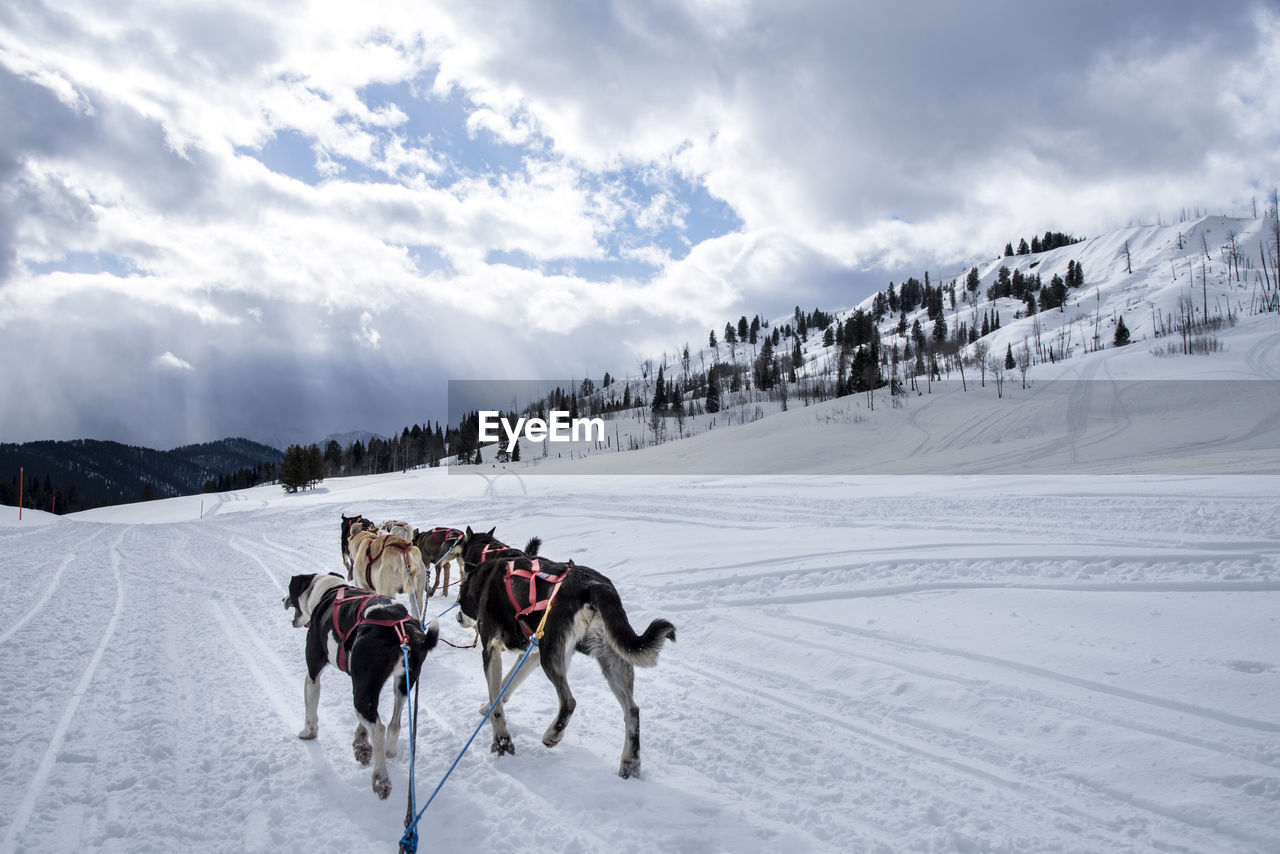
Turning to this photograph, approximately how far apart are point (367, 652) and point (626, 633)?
181 cm

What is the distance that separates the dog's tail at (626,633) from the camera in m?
3.84

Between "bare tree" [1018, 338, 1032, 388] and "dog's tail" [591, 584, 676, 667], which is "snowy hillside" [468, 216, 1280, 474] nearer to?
"bare tree" [1018, 338, 1032, 388]

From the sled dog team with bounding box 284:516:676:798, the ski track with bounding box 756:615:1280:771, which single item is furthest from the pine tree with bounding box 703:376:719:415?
the sled dog team with bounding box 284:516:676:798

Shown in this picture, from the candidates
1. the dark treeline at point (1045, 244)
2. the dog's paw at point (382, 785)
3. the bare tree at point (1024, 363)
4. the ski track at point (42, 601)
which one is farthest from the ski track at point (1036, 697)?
the dark treeline at point (1045, 244)

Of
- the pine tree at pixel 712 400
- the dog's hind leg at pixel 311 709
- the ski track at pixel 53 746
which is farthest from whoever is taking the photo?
the pine tree at pixel 712 400

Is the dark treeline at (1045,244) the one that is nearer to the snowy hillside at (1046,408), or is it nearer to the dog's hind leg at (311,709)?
the snowy hillside at (1046,408)

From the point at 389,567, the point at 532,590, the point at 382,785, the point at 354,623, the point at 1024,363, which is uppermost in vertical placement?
the point at 1024,363

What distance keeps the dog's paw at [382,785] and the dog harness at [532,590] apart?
134 centimetres

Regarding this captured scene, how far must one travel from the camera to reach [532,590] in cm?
461

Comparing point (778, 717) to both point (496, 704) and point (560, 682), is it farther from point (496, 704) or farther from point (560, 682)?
point (496, 704)

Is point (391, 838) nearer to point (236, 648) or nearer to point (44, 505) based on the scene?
point (236, 648)

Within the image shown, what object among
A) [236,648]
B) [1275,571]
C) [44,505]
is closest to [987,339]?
[1275,571]

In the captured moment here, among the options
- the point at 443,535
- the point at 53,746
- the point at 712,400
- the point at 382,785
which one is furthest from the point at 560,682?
the point at 712,400

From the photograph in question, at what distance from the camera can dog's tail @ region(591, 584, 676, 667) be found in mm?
3840
